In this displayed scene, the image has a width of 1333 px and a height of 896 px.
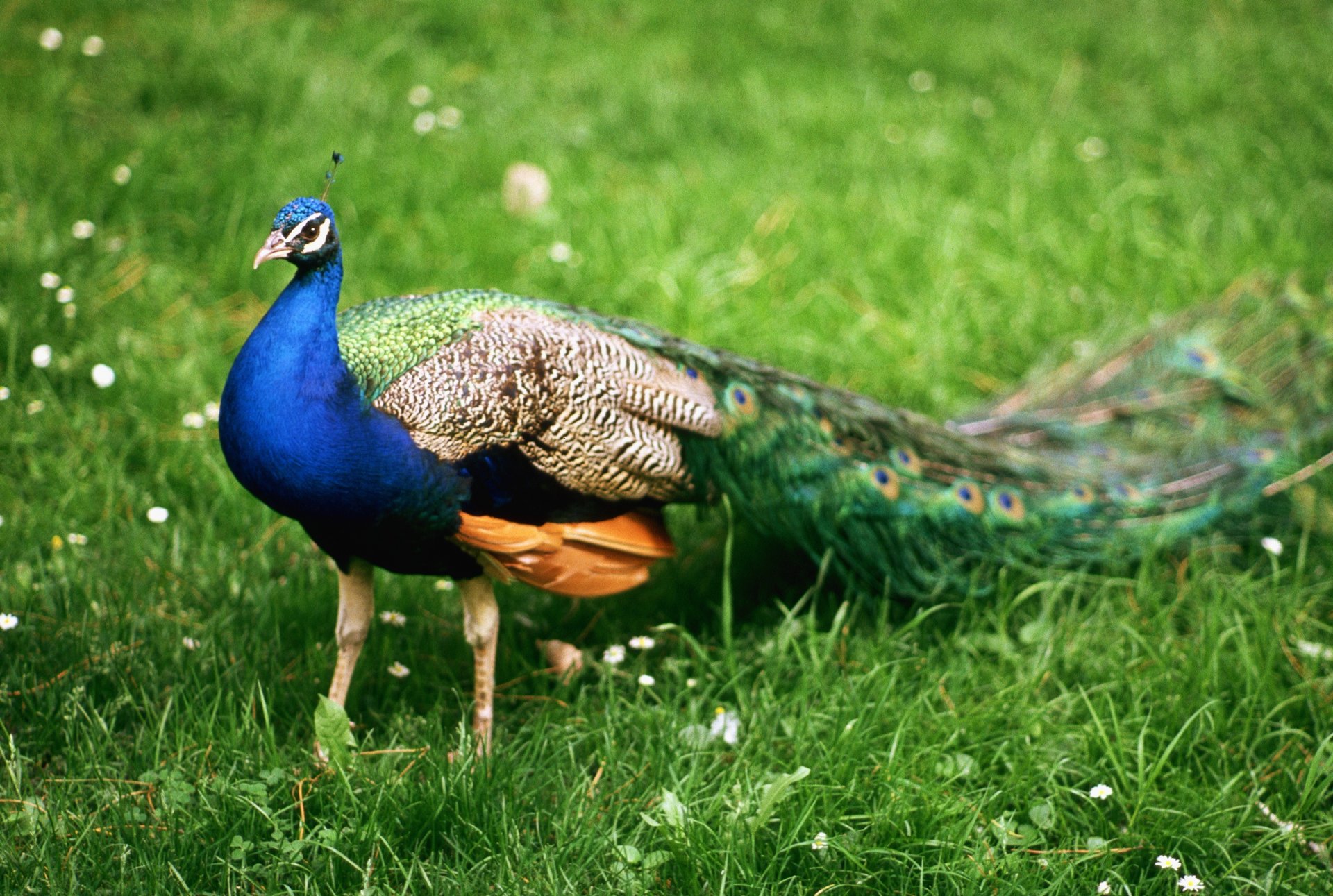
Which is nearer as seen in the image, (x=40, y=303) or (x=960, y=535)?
(x=960, y=535)

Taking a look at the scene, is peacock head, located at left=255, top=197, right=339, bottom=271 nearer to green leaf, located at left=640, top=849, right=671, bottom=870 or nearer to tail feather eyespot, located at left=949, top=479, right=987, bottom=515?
green leaf, located at left=640, top=849, right=671, bottom=870

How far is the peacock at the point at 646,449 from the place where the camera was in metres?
2.46

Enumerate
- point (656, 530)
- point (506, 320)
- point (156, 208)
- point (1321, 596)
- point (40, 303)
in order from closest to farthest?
point (506, 320) < point (656, 530) < point (1321, 596) < point (40, 303) < point (156, 208)

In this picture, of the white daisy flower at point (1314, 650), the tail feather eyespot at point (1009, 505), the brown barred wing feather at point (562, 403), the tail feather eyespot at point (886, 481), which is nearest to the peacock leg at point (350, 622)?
the brown barred wing feather at point (562, 403)

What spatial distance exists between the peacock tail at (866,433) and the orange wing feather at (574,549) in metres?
0.04

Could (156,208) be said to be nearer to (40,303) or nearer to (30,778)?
(40,303)

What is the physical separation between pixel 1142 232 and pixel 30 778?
177 inches

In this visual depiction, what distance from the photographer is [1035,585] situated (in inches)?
127

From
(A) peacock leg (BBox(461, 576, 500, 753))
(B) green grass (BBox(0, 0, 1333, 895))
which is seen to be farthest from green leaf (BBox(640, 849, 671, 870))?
(A) peacock leg (BBox(461, 576, 500, 753))

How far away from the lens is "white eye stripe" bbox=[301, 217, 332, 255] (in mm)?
2451

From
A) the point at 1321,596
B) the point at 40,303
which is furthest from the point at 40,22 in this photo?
the point at 1321,596

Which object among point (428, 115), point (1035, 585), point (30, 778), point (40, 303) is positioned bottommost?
point (30, 778)

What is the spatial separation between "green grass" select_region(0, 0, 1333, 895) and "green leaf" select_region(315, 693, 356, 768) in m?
0.08

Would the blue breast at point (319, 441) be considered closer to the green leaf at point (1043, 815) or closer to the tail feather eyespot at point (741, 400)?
the tail feather eyespot at point (741, 400)
